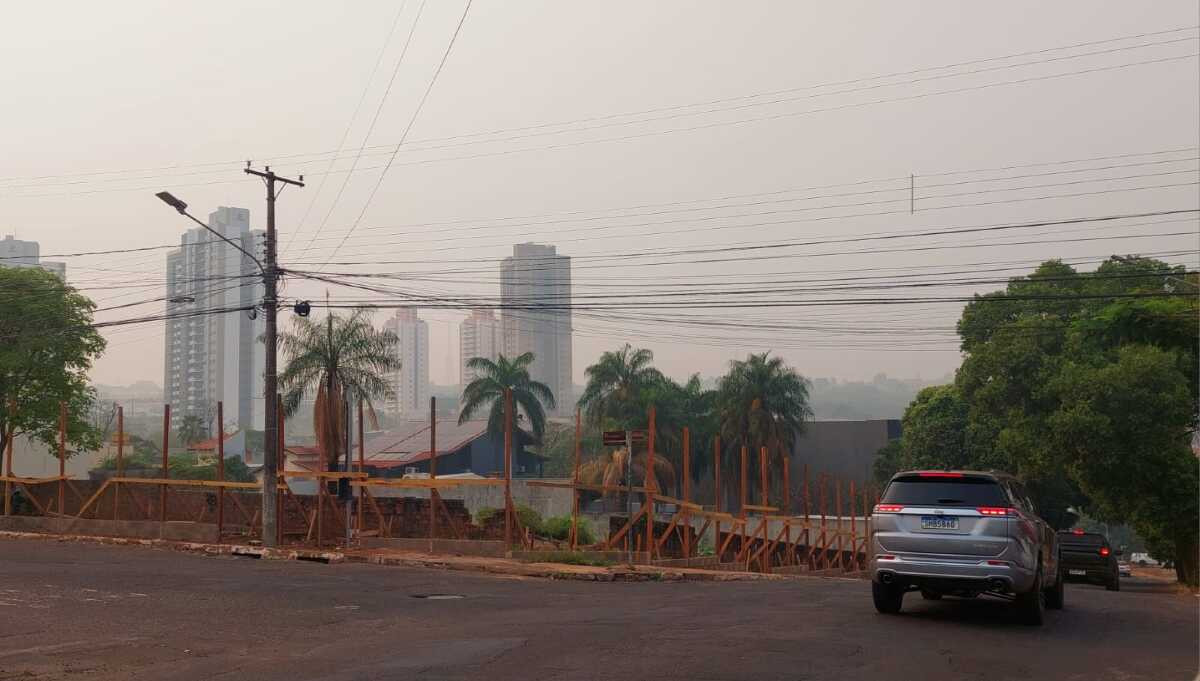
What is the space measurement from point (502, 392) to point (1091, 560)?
4847 centimetres

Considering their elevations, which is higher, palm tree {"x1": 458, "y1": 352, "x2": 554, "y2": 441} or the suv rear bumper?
palm tree {"x1": 458, "y1": 352, "x2": 554, "y2": 441}

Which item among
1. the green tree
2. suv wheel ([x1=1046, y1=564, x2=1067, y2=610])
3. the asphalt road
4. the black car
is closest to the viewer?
the asphalt road

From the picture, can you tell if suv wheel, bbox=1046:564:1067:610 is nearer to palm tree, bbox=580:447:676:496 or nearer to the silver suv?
the silver suv

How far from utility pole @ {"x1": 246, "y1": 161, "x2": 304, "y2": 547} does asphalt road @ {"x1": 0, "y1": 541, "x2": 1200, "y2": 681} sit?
29.5 feet

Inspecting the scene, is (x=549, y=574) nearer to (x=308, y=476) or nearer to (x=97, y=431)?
(x=308, y=476)

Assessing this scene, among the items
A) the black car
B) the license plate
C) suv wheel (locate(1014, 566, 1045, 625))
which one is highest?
the license plate

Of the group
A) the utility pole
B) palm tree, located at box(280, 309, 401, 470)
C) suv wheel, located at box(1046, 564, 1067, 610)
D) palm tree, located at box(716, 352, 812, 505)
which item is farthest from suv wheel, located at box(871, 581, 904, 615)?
palm tree, located at box(716, 352, 812, 505)

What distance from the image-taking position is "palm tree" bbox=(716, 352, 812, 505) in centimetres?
7319

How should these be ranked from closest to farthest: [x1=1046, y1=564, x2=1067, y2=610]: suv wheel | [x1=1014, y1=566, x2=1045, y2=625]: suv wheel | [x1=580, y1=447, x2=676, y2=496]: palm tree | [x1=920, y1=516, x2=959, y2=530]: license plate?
[x1=920, y1=516, x2=959, y2=530]: license plate
[x1=1014, y1=566, x2=1045, y2=625]: suv wheel
[x1=1046, y1=564, x2=1067, y2=610]: suv wheel
[x1=580, y1=447, x2=676, y2=496]: palm tree

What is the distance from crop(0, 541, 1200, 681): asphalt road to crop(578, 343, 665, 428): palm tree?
5675 centimetres

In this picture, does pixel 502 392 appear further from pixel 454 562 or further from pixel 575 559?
pixel 454 562

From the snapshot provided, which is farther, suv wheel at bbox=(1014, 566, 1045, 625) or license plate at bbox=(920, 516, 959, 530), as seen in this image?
suv wheel at bbox=(1014, 566, 1045, 625)

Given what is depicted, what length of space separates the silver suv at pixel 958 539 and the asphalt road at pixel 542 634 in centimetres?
51

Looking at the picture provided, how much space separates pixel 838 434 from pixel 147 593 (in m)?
67.0
